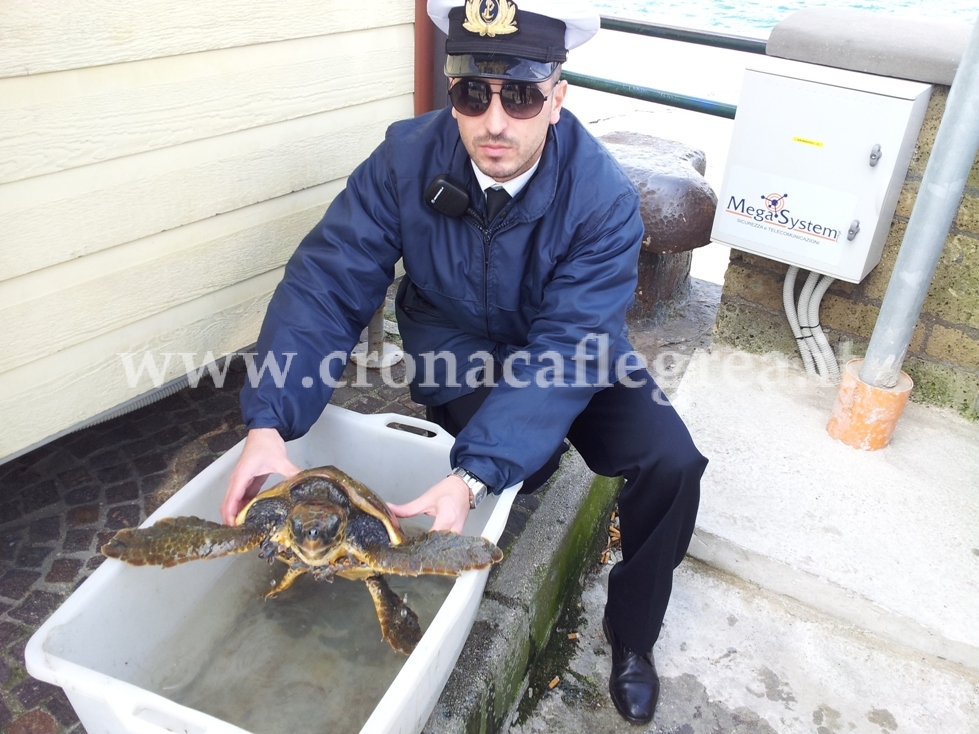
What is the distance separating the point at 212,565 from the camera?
6.70ft

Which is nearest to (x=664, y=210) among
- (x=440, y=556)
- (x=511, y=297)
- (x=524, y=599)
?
(x=511, y=297)

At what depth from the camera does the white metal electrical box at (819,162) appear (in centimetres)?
247

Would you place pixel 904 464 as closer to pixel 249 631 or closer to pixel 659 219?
pixel 659 219

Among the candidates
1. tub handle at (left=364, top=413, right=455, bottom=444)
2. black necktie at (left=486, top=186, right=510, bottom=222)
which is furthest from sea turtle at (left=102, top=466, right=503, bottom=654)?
black necktie at (left=486, top=186, right=510, bottom=222)

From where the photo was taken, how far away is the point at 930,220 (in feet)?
7.70

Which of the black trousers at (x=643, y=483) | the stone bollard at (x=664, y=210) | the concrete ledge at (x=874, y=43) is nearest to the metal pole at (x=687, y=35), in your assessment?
the concrete ledge at (x=874, y=43)

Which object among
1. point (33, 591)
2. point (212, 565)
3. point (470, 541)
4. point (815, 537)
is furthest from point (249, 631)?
point (815, 537)

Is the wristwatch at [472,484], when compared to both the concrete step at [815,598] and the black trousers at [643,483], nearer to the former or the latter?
the black trousers at [643,483]

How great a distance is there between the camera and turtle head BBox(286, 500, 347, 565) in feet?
5.54

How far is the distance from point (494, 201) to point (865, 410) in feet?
5.18

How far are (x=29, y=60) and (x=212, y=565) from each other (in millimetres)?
1318

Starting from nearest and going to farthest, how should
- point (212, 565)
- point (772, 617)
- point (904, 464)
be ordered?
point (212, 565), point (772, 617), point (904, 464)

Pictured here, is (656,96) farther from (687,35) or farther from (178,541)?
(178,541)

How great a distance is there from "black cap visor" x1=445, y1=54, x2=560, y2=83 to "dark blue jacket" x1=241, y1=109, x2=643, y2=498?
271 millimetres
